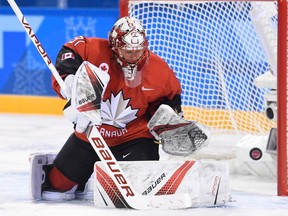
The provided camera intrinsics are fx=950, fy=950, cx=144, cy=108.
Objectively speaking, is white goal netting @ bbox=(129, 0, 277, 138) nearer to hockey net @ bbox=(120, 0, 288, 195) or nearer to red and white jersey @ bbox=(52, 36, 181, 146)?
hockey net @ bbox=(120, 0, 288, 195)

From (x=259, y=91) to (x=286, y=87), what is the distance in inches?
59.0

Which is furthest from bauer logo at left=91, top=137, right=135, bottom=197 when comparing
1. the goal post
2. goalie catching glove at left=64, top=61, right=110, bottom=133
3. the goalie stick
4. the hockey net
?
the hockey net

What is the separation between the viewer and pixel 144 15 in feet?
16.7

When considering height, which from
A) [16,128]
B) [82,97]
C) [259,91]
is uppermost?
[82,97]

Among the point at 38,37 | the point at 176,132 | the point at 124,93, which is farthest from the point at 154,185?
the point at 38,37

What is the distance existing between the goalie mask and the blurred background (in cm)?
386

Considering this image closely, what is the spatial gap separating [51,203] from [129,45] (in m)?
0.70

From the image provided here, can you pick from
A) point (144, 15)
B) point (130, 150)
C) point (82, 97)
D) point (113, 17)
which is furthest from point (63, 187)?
point (113, 17)

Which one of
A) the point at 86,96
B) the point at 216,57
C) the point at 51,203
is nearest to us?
the point at 86,96

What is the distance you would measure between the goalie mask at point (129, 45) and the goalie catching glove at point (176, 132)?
0.66 ft

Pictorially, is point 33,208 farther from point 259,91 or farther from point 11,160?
point 259,91

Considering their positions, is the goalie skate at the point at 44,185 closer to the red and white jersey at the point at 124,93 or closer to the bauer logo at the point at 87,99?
the red and white jersey at the point at 124,93

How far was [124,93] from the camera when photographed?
3838mm

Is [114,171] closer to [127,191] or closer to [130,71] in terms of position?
[127,191]
